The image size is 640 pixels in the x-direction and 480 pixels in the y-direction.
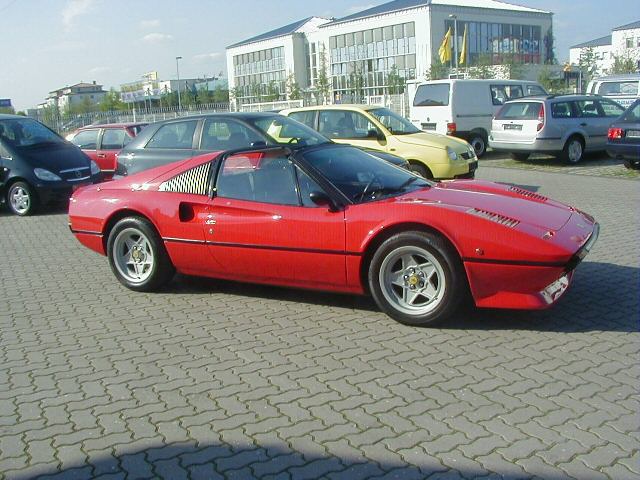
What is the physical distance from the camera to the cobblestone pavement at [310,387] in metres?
3.48

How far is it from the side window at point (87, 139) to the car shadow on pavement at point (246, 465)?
1384 centimetres

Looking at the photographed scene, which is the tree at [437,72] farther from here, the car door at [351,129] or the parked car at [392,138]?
the car door at [351,129]

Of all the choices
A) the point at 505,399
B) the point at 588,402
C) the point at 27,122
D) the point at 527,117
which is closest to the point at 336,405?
the point at 505,399

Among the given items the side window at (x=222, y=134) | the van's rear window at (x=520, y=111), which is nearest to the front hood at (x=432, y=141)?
the side window at (x=222, y=134)

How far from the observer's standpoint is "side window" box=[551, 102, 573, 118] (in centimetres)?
1698

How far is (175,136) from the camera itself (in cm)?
1057

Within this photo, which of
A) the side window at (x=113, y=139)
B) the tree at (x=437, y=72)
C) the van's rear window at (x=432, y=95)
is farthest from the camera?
the tree at (x=437, y=72)

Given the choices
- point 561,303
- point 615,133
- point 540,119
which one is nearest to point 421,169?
point 615,133

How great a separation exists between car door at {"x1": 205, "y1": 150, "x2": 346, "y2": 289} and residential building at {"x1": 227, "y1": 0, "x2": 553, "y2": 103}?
50.3 m

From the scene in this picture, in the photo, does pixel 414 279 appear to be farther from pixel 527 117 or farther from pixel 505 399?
pixel 527 117

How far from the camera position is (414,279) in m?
5.36

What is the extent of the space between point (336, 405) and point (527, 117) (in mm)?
14474

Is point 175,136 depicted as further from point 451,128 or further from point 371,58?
point 371,58

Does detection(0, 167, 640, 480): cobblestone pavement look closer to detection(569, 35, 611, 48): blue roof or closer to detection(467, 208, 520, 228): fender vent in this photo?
detection(467, 208, 520, 228): fender vent
